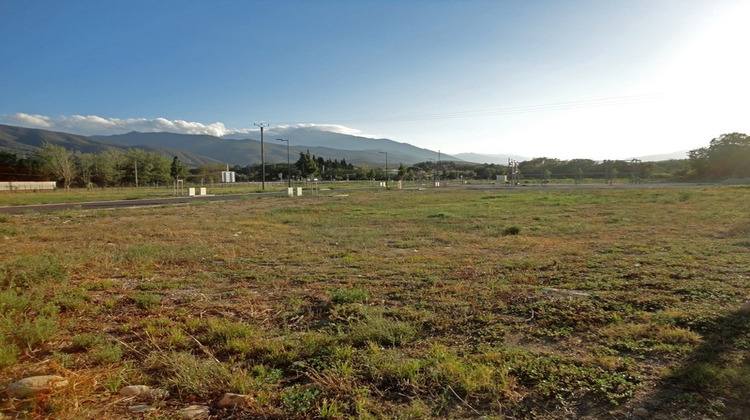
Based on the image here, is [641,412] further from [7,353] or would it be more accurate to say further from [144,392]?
[7,353]

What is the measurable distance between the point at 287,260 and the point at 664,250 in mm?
9683

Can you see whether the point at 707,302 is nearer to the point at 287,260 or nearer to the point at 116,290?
the point at 287,260

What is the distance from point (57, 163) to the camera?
69.2m

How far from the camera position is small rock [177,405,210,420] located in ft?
10.1

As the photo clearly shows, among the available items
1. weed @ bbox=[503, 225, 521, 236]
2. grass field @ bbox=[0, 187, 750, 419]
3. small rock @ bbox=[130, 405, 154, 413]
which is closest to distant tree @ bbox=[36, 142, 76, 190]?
grass field @ bbox=[0, 187, 750, 419]

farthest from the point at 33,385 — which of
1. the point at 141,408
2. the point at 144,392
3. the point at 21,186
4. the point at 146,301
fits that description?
the point at 21,186

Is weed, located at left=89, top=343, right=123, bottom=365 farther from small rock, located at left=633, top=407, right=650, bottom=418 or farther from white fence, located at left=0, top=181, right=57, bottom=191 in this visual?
white fence, located at left=0, top=181, right=57, bottom=191

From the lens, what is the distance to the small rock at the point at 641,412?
9.77ft

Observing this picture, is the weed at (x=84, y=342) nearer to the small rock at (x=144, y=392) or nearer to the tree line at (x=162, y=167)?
the small rock at (x=144, y=392)

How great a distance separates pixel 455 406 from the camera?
10.3ft

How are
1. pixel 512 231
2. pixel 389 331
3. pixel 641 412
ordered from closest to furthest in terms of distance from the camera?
pixel 641 412
pixel 389 331
pixel 512 231

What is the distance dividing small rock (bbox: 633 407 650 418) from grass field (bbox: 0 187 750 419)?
50 mm

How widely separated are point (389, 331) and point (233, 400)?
195 centimetres

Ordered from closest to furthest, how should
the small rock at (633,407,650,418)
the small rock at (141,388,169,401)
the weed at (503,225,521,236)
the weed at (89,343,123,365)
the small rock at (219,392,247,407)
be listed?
1. the small rock at (633,407,650,418)
2. the small rock at (219,392,247,407)
3. the small rock at (141,388,169,401)
4. the weed at (89,343,123,365)
5. the weed at (503,225,521,236)
